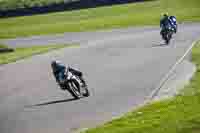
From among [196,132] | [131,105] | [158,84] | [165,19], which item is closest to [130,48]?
[165,19]

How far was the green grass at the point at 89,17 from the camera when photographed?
73188 millimetres

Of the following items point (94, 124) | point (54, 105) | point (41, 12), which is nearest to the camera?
point (94, 124)

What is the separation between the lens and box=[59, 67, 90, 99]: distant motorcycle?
1798cm

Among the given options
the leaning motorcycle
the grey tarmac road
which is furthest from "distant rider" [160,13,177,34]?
the grey tarmac road

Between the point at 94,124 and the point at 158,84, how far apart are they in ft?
18.9

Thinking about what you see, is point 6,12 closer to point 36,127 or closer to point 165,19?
point 165,19

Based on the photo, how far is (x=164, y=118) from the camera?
502 inches

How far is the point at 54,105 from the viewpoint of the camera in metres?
17.2

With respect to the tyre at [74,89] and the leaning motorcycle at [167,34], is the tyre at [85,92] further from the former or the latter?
the leaning motorcycle at [167,34]

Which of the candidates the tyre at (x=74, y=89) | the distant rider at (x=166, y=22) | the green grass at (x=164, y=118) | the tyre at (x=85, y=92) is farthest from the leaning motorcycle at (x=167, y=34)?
the green grass at (x=164, y=118)

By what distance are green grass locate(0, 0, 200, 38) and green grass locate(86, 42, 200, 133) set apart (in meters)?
55.7

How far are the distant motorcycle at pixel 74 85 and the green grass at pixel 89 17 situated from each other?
52.3 m

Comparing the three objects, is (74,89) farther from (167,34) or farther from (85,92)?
(167,34)

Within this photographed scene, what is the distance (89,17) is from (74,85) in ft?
208
